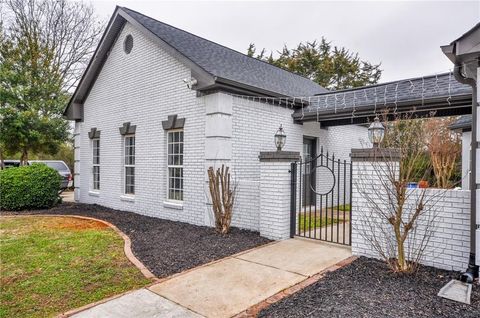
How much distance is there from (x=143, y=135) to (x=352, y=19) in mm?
12360

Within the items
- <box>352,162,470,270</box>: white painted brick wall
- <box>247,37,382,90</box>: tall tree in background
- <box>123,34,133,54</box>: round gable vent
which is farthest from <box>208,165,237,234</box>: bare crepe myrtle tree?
<box>247,37,382,90</box>: tall tree in background

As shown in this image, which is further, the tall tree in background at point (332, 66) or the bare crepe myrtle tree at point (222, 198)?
the tall tree in background at point (332, 66)

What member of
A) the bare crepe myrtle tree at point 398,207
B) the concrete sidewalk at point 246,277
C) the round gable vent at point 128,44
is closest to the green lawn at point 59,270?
the concrete sidewalk at point 246,277

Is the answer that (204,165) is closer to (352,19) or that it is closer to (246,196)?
(246,196)

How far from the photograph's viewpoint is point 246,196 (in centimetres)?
689

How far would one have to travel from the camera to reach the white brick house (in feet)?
23.9

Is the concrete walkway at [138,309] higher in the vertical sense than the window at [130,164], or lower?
lower

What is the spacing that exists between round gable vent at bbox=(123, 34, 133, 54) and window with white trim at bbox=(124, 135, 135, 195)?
9.05ft

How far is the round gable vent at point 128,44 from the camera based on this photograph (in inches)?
384

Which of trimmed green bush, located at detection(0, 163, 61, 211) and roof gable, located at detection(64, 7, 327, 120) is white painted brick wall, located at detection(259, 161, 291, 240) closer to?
roof gable, located at detection(64, 7, 327, 120)

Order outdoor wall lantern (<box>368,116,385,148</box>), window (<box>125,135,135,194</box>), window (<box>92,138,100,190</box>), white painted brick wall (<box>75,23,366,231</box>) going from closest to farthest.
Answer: outdoor wall lantern (<box>368,116,385,148</box>) < white painted brick wall (<box>75,23,366,231</box>) < window (<box>125,135,135,194</box>) < window (<box>92,138,100,190</box>)

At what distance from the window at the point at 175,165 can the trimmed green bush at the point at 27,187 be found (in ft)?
16.9

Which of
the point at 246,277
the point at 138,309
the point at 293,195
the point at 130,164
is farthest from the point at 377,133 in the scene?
the point at 130,164

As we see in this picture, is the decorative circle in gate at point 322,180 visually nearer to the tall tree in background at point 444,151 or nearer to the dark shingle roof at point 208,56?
the dark shingle roof at point 208,56
